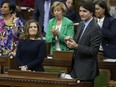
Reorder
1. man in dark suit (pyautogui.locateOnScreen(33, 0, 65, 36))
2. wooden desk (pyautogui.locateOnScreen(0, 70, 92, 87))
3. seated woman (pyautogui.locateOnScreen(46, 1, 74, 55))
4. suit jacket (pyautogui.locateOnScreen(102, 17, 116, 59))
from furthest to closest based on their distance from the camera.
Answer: man in dark suit (pyautogui.locateOnScreen(33, 0, 65, 36)) < suit jacket (pyautogui.locateOnScreen(102, 17, 116, 59)) < seated woman (pyautogui.locateOnScreen(46, 1, 74, 55)) < wooden desk (pyautogui.locateOnScreen(0, 70, 92, 87))

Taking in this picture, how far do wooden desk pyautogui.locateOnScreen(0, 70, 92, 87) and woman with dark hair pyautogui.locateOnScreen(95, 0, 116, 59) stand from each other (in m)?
2.34

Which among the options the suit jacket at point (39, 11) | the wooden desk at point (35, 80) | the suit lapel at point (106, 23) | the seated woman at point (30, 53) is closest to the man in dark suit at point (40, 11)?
the suit jacket at point (39, 11)

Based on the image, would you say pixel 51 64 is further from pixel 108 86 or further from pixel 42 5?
pixel 42 5

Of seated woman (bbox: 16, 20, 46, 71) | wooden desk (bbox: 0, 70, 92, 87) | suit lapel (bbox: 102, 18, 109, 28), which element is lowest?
wooden desk (bbox: 0, 70, 92, 87)

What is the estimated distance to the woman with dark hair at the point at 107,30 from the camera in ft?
30.9

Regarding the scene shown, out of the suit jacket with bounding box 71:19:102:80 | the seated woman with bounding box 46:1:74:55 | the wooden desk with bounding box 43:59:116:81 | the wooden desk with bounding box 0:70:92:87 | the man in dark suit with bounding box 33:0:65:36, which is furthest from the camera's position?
the man in dark suit with bounding box 33:0:65:36

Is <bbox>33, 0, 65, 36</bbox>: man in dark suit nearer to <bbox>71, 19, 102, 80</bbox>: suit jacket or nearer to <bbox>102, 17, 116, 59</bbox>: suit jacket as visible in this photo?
<bbox>102, 17, 116, 59</bbox>: suit jacket

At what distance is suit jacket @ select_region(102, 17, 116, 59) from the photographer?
31.1ft

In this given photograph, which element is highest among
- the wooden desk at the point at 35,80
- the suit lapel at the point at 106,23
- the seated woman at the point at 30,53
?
the suit lapel at the point at 106,23

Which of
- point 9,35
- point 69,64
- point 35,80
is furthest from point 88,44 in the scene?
point 9,35

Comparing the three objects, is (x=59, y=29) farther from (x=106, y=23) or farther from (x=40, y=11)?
(x=40, y=11)

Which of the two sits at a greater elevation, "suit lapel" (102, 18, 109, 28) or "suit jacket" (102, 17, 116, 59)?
"suit lapel" (102, 18, 109, 28)

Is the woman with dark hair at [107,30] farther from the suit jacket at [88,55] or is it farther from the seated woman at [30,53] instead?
the suit jacket at [88,55]

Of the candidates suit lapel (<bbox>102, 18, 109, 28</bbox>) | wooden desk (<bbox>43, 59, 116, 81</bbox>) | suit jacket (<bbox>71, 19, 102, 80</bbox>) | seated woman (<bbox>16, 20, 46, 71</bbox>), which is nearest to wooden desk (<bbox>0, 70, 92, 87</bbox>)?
suit jacket (<bbox>71, 19, 102, 80</bbox>)
